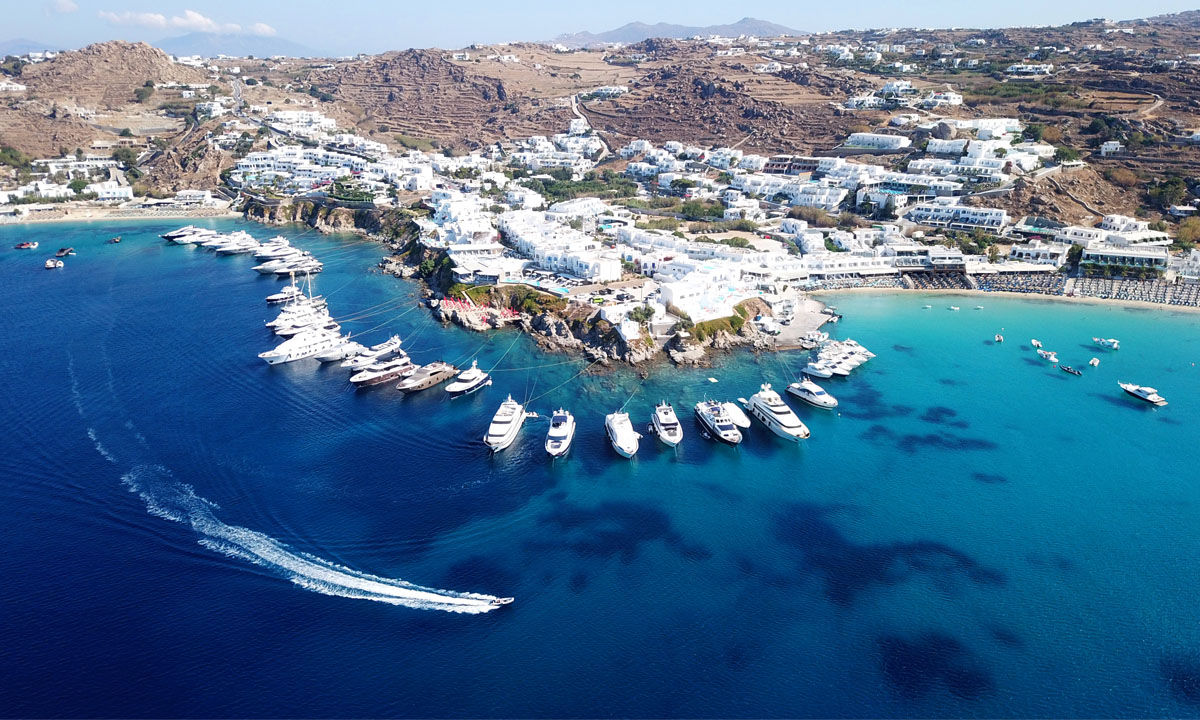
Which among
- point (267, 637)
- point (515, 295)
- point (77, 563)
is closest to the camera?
point (267, 637)

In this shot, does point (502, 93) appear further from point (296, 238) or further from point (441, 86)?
point (296, 238)

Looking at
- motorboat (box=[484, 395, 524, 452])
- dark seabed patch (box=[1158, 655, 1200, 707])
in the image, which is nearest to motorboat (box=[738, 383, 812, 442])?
motorboat (box=[484, 395, 524, 452])

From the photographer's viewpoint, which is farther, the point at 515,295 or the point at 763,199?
the point at 763,199

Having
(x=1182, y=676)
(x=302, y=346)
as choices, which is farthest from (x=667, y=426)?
(x=302, y=346)

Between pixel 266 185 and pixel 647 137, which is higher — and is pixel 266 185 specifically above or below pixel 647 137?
below

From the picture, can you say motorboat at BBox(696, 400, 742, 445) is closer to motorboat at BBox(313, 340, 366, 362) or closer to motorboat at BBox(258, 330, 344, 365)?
motorboat at BBox(313, 340, 366, 362)

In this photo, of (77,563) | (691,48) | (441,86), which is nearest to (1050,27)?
(691,48)

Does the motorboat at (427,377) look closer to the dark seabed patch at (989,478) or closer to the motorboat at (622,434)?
the motorboat at (622,434)
